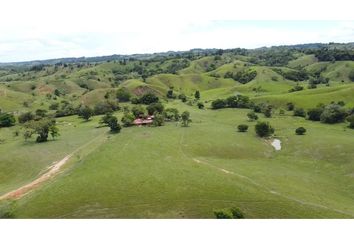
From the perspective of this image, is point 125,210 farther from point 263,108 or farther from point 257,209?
point 263,108

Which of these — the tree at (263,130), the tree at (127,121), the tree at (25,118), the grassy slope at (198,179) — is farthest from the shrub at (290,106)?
the tree at (25,118)

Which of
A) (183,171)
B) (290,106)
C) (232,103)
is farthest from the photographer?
(232,103)

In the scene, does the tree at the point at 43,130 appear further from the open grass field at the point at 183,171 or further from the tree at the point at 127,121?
the tree at the point at 127,121

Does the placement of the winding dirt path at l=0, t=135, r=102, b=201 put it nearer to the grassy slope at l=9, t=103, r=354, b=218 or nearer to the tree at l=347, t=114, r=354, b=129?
the grassy slope at l=9, t=103, r=354, b=218

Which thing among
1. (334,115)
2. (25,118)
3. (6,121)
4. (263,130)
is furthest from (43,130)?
(334,115)

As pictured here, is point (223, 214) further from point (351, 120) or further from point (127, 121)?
point (351, 120)

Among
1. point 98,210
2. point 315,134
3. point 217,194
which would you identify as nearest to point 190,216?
point 217,194

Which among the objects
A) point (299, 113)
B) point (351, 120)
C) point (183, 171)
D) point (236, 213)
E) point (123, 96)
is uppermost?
point (236, 213)

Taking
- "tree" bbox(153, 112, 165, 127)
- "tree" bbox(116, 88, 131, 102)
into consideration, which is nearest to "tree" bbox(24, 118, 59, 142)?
"tree" bbox(153, 112, 165, 127)
